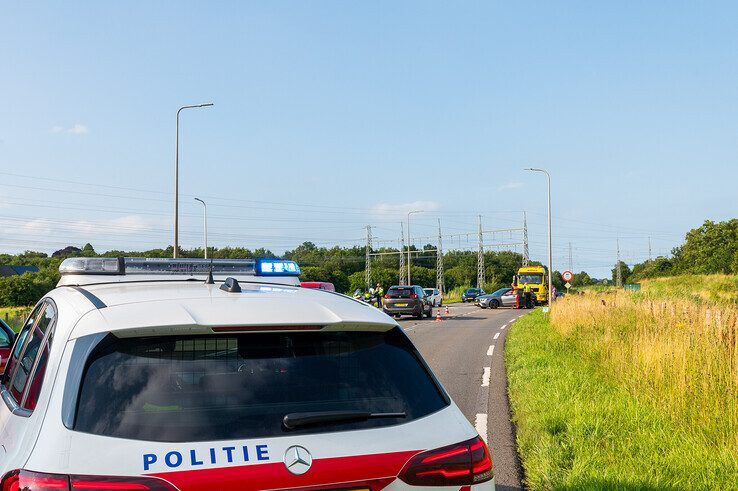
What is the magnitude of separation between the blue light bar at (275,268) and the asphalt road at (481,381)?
244 cm

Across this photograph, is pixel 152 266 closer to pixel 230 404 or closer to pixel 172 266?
pixel 172 266

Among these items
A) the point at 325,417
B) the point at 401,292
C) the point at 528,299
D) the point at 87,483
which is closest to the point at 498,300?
the point at 528,299

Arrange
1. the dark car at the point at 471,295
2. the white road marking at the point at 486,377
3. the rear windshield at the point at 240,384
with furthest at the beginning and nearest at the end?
the dark car at the point at 471,295 → the white road marking at the point at 486,377 → the rear windshield at the point at 240,384

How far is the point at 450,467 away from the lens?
267 centimetres

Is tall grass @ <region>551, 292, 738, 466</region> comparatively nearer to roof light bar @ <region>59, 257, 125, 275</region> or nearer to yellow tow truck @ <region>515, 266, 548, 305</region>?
roof light bar @ <region>59, 257, 125, 275</region>

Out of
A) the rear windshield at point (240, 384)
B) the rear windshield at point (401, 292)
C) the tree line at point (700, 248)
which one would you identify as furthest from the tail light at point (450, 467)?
the tree line at point (700, 248)

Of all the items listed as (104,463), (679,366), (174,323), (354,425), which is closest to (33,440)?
(104,463)

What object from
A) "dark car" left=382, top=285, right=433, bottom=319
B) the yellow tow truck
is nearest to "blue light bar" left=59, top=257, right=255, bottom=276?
"dark car" left=382, top=285, right=433, bottom=319

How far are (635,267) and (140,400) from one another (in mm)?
147026

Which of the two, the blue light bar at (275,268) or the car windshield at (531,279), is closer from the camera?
the blue light bar at (275,268)

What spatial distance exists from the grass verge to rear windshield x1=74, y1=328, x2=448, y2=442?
280cm

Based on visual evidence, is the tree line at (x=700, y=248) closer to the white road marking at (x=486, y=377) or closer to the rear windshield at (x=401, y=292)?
the rear windshield at (x=401, y=292)

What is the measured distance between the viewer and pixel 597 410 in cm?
748

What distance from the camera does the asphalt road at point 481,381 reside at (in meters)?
6.69
